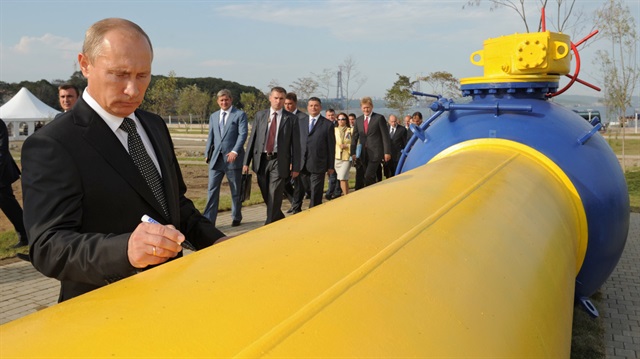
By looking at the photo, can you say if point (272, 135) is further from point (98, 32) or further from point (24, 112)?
point (24, 112)

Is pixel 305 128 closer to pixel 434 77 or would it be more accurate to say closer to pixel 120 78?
pixel 120 78

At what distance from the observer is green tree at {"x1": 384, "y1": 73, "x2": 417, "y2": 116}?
3144 cm

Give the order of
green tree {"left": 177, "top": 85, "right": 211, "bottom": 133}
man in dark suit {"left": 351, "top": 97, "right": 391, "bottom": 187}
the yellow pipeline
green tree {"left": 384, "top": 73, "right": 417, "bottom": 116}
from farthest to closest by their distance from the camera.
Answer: green tree {"left": 177, "top": 85, "right": 211, "bottom": 133} < green tree {"left": 384, "top": 73, "right": 417, "bottom": 116} < man in dark suit {"left": 351, "top": 97, "right": 391, "bottom": 187} < the yellow pipeline

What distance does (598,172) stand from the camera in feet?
12.4

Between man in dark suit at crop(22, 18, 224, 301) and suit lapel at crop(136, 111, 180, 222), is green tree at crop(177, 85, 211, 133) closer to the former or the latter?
suit lapel at crop(136, 111, 180, 222)

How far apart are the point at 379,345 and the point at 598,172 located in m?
3.32

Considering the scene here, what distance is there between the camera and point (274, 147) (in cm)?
775

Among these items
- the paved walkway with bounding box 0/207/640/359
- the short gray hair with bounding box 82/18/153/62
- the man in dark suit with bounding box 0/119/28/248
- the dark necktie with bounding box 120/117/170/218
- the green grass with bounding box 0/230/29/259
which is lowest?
the green grass with bounding box 0/230/29/259

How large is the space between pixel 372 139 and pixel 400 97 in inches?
827

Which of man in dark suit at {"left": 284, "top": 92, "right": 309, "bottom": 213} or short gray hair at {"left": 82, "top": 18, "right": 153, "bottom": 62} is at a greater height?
short gray hair at {"left": 82, "top": 18, "right": 153, "bottom": 62}

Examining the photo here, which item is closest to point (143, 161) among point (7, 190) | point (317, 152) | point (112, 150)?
point (112, 150)

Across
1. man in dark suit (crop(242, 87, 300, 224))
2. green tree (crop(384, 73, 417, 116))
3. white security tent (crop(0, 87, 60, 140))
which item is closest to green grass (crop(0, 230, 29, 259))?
man in dark suit (crop(242, 87, 300, 224))

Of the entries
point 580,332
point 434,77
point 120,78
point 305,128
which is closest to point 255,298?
point 120,78

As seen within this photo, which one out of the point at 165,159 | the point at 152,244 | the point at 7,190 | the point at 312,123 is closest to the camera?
the point at 152,244
